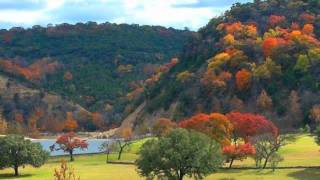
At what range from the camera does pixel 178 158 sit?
79875 mm

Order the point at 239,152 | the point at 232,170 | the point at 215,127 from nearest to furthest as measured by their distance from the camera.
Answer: the point at 232,170
the point at 239,152
the point at 215,127

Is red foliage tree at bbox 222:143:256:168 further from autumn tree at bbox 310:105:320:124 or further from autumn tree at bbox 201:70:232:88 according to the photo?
autumn tree at bbox 201:70:232:88

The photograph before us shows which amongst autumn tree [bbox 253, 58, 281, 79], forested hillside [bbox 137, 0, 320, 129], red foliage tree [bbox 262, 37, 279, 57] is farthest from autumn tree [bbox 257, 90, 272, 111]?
red foliage tree [bbox 262, 37, 279, 57]

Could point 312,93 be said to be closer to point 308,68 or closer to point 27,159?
point 308,68

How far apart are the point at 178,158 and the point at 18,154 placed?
35.5 meters

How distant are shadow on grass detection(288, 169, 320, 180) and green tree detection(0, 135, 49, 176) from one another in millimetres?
42316

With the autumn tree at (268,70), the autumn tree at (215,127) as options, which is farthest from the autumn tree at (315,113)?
the autumn tree at (215,127)

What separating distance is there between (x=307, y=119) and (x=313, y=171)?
75.7 meters

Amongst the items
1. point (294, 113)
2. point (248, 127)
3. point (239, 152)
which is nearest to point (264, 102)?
point (294, 113)

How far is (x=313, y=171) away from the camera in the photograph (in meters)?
87.4

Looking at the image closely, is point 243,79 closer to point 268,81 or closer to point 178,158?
point 268,81

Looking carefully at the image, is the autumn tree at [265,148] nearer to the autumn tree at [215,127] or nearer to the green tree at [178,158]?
the autumn tree at [215,127]

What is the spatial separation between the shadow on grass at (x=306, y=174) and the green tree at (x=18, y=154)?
42.3 metres

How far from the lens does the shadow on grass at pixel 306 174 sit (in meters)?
82.1
